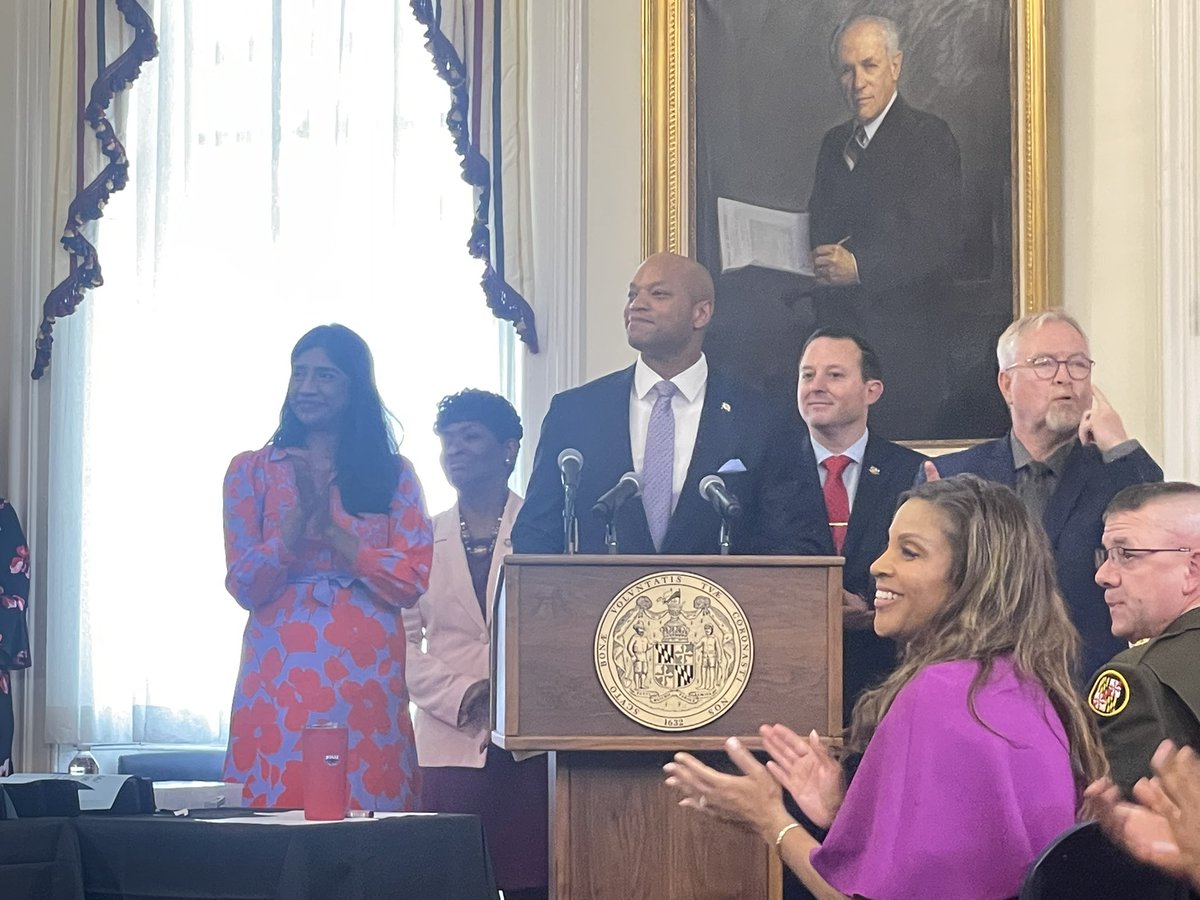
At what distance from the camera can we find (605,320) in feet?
20.1

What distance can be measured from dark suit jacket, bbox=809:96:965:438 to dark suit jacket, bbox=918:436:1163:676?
1.43 m

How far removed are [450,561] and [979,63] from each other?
8.46ft

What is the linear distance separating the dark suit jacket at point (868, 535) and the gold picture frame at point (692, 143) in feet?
3.74

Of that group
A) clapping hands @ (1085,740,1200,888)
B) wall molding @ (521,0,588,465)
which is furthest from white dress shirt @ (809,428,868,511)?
clapping hands @ (1085,740,1200,888)

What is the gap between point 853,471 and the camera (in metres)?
4.59

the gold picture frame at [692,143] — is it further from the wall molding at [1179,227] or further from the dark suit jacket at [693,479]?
the dark suit jacket at [693,479]

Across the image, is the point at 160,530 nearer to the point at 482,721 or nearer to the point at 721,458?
the point at 482,721

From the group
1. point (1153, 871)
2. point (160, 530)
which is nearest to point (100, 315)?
point (160, 530)

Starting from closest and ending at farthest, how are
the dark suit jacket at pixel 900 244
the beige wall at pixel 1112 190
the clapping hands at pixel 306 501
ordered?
the clapping hands at pixel 306 501 < the beige wall at pixel 1112 190 < the dark suit jacket at pixel 900 244

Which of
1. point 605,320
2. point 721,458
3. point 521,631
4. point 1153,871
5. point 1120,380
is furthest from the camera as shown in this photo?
point 605,320

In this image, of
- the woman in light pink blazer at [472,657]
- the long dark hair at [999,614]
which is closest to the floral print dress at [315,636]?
the woman in light pink blazer at [472,657]

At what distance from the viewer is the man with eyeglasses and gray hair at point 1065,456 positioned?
409 cm

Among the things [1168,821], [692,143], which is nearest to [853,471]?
[692,143]

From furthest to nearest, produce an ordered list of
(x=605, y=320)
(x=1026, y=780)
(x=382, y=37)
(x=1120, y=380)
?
(x=382, y=37) → (x=605, y=320) → (x=1120, y=380) → (x=1026, y=780)
